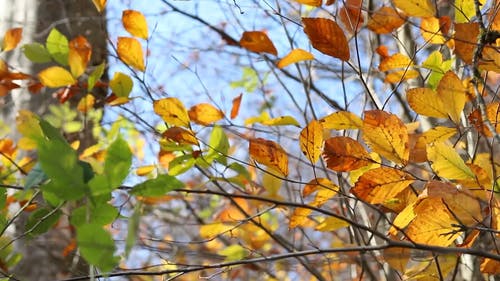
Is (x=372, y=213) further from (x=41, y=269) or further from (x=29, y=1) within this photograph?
(x=29, y=1)

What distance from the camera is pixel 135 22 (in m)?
1.07

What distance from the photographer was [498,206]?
74cm

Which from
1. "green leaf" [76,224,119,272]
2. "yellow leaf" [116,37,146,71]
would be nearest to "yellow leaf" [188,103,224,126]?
"yellow leaf" [116,37,146,71]

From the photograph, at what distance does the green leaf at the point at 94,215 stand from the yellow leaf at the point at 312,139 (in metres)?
0.32

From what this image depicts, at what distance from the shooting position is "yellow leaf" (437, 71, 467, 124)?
76cm

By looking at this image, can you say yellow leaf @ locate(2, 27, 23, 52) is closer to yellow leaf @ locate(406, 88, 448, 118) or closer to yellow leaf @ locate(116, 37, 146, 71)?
yellow leaf @ locate(116, 37, 146, 71)

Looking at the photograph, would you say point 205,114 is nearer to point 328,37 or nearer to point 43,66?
point 328,37

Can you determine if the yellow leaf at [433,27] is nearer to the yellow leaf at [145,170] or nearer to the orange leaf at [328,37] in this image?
the orange leaf at [328,37]

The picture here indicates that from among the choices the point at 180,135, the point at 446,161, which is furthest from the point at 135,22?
the point at 446,161

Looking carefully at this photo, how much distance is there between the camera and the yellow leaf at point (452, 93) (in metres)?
0.76

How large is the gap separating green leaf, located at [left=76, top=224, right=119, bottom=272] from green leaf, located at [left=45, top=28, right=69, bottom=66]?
79cm

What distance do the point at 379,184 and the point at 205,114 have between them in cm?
46

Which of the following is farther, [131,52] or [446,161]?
[131,52]

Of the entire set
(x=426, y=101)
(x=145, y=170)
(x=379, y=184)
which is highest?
(x=426, y=101)
